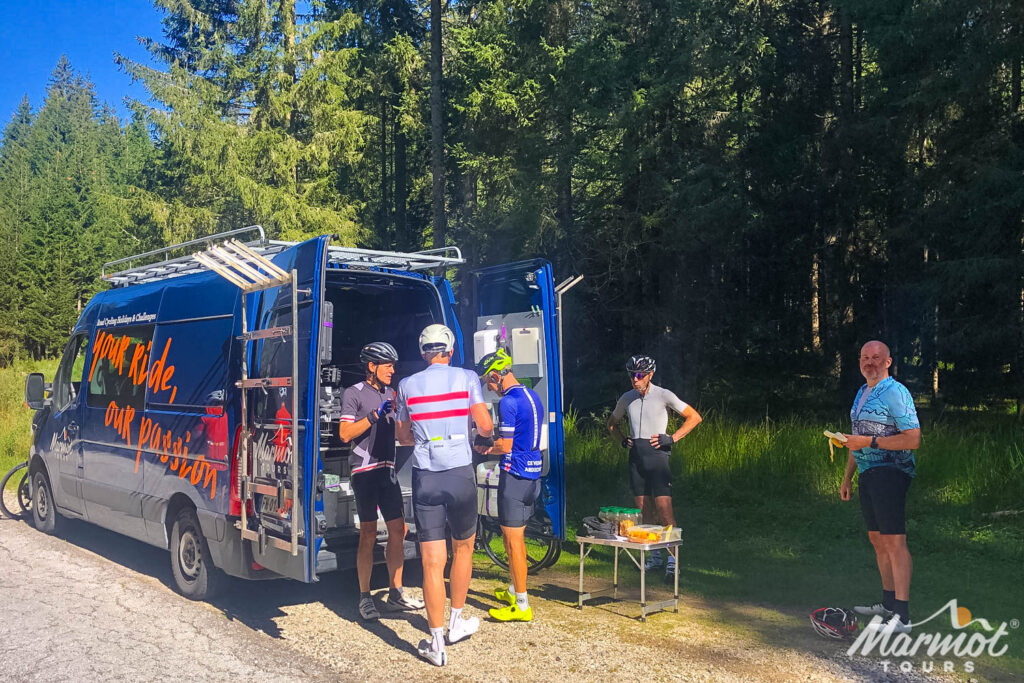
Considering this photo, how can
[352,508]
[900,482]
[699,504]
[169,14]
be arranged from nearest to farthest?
[900,482]
[352,508]
[699,504]
[169,14]

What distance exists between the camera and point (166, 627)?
6.39 meters

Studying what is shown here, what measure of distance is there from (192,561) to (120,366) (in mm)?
2106

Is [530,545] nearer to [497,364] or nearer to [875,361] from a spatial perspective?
[497,364]

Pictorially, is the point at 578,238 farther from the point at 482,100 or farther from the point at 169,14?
the point at 169,14

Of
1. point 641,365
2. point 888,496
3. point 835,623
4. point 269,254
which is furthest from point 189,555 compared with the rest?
point 888,496

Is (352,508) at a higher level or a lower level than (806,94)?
lower

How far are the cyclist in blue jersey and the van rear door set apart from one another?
1.32 m

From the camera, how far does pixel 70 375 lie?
30.1 feet

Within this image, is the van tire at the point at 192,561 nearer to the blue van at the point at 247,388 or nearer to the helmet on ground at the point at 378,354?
the blue van at the point at 247,388

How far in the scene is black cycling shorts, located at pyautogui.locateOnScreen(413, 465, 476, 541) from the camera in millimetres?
5660

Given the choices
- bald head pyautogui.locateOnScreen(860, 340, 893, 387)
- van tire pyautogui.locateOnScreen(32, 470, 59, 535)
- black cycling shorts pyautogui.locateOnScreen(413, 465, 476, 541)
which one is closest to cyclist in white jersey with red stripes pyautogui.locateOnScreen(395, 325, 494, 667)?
black cycling shorts pyautogui.locateOnScreen(413, 465, 476, 541)

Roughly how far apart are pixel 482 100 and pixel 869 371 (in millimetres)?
17054

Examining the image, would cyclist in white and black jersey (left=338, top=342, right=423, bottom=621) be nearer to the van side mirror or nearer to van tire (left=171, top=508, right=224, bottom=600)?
van tire (left=171, top=508, right=224, bottom=600)

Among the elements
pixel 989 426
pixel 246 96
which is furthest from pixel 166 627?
pixel 246 96
